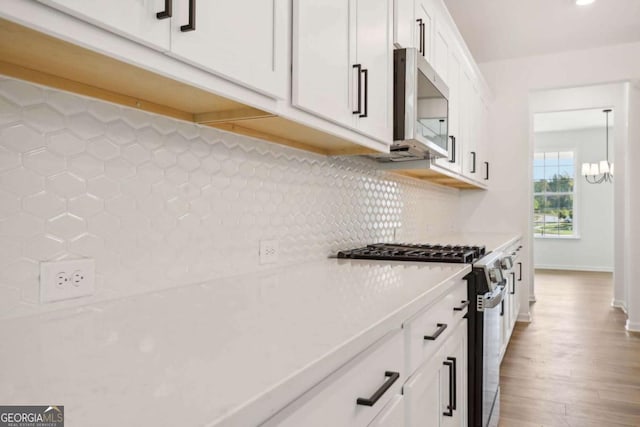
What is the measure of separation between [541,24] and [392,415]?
377 cm

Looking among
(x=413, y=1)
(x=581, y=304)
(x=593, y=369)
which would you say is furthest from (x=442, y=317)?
(x=581, y=304)

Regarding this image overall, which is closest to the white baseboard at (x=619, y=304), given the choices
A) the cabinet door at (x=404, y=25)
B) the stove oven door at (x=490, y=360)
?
the stove oven door at (x=490, y=360)

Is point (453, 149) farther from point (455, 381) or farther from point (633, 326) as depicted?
point (633, 326)

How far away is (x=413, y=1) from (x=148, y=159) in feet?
5.15

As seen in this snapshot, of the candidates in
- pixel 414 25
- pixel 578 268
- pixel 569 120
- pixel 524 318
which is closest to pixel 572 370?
pixel 524 318

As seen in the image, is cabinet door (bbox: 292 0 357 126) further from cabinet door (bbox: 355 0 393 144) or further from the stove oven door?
the stove oven door

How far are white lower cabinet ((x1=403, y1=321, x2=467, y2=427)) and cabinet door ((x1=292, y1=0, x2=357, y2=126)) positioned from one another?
81cm

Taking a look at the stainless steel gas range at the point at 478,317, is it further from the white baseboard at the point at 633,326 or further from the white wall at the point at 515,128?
the white baseboard at the point at 633,326

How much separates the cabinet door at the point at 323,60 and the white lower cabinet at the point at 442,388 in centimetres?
81

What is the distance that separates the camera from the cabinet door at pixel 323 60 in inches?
47.0

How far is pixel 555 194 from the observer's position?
28.8 feet

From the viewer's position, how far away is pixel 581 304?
5.40m

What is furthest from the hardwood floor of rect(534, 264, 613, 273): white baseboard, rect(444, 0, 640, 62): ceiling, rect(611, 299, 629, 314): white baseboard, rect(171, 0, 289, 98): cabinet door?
rect(534, 264, 613, 273): white baseboard

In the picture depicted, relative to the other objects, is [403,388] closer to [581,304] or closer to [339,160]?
[339,160]
